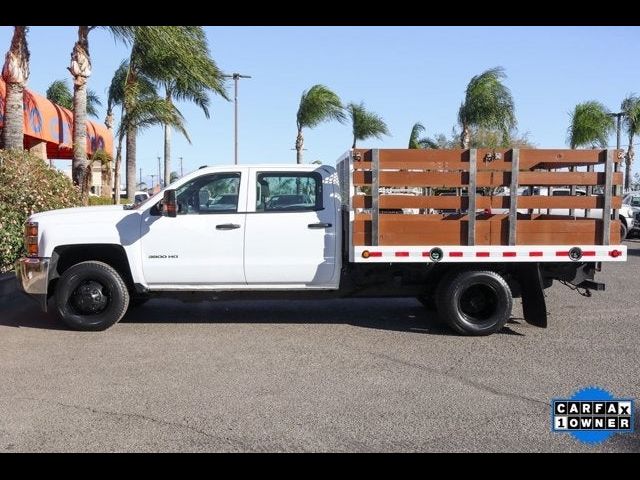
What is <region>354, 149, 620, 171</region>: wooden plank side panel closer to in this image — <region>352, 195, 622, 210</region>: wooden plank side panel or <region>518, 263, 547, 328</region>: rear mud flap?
<region>352, 195, 622, 210</region>: wooden plank side panel

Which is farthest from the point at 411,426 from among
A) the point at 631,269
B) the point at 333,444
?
the point at 631,269

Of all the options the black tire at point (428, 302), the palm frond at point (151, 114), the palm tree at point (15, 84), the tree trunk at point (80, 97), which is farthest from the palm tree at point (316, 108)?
the black tire at point (428, 302)

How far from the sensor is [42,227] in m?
7.36

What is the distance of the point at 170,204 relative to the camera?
7.15 m

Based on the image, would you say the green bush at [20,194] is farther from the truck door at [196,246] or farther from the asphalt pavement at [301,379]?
the truck door at [196,246]

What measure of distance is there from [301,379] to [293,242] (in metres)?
2.05

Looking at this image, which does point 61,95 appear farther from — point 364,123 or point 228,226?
point 228,226

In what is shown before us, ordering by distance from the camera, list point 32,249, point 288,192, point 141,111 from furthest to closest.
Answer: point 141,111, point 288,192, point 32,249

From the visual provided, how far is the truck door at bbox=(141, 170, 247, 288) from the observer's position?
24.0 feet

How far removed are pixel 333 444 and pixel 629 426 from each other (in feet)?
6.72

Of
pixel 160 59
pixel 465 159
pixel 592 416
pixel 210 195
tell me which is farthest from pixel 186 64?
pixel 592 416

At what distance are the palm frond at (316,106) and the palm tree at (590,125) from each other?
11.8 m

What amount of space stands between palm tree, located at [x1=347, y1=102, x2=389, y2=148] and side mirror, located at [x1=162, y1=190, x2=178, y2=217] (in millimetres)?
22088

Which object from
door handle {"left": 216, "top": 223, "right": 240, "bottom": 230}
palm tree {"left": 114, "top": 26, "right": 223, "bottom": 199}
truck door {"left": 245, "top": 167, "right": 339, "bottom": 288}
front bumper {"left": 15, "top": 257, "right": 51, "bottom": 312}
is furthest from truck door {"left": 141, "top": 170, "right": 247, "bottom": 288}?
palm tree {"left": 114, "top": 26, "right": 223, "bottom": 199}
